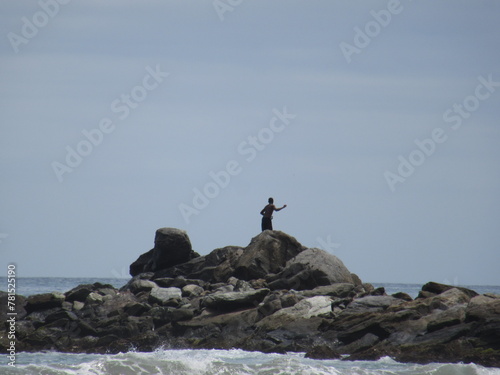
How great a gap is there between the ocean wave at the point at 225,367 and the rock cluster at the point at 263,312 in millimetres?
809

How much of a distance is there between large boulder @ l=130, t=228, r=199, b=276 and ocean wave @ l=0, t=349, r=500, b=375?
1121 cm

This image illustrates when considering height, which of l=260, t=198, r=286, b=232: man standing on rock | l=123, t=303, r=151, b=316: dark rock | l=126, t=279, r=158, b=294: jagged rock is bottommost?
l=123, t=303, r=151, b=316: dark rock

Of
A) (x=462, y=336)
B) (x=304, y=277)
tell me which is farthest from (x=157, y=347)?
(x=462, y=336)

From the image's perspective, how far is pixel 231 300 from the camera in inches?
1139

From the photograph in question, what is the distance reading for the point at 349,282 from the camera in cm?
3259

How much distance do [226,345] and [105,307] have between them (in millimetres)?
6207

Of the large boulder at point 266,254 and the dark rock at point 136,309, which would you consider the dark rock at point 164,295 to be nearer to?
the dark rock at point 136,309

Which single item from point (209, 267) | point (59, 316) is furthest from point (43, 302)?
point (209, 267)

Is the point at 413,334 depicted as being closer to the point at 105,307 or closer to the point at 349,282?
the point at 349,282

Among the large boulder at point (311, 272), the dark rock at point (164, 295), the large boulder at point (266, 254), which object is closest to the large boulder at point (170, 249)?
the large boulder at point (266, 254)

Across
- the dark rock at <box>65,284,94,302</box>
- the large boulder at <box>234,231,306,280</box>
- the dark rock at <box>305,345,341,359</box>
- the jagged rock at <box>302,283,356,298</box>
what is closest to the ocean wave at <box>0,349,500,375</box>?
the dark rock at <box>305,345,341,359</box>

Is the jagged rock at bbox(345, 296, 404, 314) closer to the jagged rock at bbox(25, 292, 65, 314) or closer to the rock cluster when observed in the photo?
the rock cluster

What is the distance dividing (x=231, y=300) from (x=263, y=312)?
1.20 metres

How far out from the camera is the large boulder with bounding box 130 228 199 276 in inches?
1411
